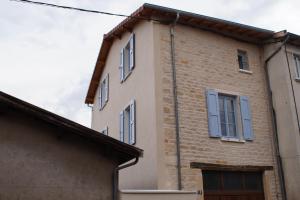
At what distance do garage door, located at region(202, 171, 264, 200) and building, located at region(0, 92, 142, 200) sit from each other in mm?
3744

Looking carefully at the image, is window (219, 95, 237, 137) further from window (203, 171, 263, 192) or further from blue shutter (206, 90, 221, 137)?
window (203, 171, 263, 192)

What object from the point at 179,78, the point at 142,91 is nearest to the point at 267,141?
the point at 179,78

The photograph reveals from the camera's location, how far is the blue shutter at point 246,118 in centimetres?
1215

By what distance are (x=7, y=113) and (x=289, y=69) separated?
9.70 m

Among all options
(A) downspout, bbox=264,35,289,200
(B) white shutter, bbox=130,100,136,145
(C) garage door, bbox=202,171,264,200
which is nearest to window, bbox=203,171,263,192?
(C) garage door, bbox=202,171,264,200

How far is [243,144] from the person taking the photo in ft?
39.4

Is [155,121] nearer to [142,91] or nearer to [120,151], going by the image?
[142,91]

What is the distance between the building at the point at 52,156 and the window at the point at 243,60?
6943 mm

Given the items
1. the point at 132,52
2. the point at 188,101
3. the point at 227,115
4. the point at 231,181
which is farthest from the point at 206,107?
the point at 132,52

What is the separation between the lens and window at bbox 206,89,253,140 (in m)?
11.6

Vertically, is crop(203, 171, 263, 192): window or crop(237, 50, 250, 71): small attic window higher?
crop(237, 50, 250, 71): small attic window

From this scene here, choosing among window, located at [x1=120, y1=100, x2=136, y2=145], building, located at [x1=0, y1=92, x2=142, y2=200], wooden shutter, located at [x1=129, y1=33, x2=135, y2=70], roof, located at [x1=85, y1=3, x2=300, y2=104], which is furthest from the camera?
wooden shutter, located at [x1=129, y1=33, x2=135, y2=70]

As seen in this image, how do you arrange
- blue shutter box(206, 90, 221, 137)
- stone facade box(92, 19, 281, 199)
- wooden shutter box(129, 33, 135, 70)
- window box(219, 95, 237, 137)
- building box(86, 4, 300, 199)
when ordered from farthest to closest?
1. wooden shutter box(129, 33, 135, 70)
2. window box(219, 95, 237, 137)
3. blue shutter box(206, 90, 221, 137)
4. building box(86, 4, 300, 199)
5. stone facade box(92, 19, 281, 199)

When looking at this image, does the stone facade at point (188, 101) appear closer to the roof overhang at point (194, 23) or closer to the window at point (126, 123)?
the roof overhang at point (194, 23)
